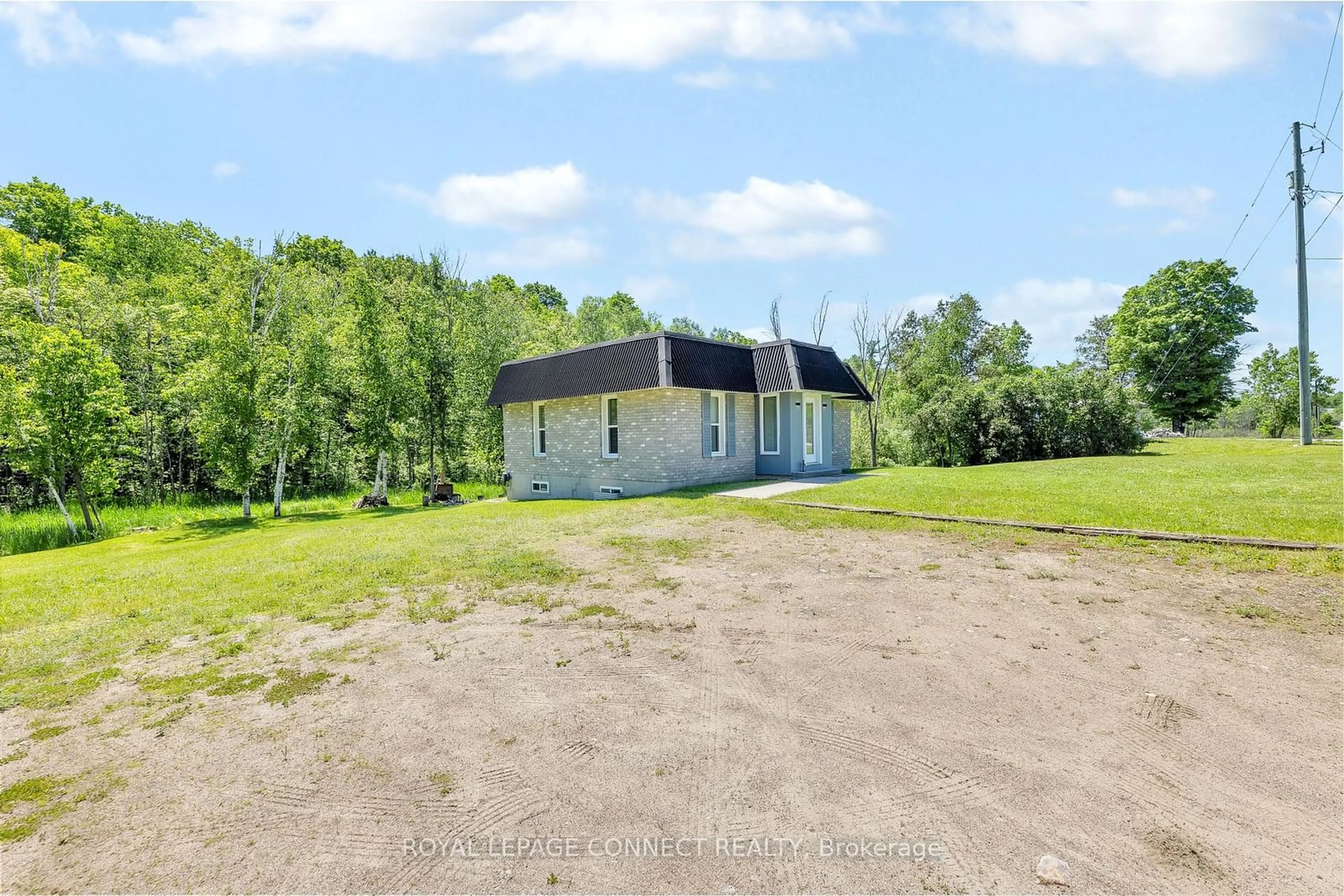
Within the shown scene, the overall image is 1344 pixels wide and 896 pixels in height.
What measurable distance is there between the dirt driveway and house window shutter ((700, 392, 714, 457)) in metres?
10.6

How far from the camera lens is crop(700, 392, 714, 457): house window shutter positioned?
15.6m

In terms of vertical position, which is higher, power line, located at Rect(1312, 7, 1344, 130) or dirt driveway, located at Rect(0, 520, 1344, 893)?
power line, located at Rect(1312, 7, 1344, 130)

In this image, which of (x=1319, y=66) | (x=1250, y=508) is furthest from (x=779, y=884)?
(x=1319, y=66)

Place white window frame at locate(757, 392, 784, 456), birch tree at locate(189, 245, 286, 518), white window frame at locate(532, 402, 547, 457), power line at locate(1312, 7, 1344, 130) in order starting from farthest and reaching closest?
white window frame at locate(532, 402, 547, 457) < white window frame at locate(757, 392, 784, 456) < birch tree at locate(189, 245, 286, 518) < power line at locate(1312, 7, 1344, 130)

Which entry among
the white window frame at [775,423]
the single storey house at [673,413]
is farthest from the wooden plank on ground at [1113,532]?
the white window frame at [775,423]

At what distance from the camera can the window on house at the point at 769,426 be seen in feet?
55.5

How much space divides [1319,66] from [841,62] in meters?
14.8

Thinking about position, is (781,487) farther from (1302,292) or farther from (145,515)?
(145,515)

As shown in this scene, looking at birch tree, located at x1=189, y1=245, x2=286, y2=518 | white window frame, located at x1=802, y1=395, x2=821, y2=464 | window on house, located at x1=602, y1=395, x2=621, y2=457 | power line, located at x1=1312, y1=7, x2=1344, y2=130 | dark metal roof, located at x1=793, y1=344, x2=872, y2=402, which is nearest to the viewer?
power line, located at x1=1312, y1=7, x2=1344, y2=130

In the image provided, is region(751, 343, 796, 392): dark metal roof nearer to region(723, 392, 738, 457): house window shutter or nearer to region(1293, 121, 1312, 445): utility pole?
region(723, 392, 738, 457): house window shutter

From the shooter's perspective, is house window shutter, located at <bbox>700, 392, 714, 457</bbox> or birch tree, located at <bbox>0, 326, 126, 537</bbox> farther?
house window shutter, located at <bbox>700, 392, 714, 457</bbox>

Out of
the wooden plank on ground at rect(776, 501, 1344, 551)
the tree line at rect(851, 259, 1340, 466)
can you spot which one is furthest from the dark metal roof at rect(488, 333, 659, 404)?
the tree line at rect(851, 259, 1340, 466)

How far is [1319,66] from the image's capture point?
14.1 meters

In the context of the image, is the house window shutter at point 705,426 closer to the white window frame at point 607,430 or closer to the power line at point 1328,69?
the white window frame at point 607,430
